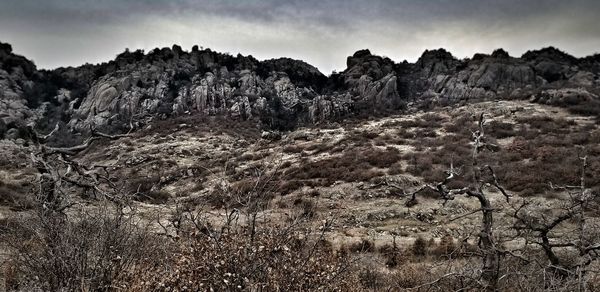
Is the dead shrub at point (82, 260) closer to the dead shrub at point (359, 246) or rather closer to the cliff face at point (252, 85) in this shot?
the dead shrub at point (359, 246)

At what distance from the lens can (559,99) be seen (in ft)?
102

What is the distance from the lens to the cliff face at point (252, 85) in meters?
47.2

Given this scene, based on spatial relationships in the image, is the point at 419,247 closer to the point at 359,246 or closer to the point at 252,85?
the point at 359,246

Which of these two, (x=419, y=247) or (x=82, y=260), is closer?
(x=82, y=260)

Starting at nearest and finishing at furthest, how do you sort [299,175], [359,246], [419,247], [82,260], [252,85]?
[82,260] < [419,247] < [359,246] < [299,175] < [252,85]

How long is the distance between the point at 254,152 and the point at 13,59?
4774 cm

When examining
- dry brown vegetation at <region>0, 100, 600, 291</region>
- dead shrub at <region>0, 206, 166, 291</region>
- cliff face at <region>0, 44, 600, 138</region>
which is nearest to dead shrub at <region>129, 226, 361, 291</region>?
dry brown vegetation at <region>0, 100, 600, 291</region>

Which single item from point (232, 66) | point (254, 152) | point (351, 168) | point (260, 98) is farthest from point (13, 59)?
point (351, 168)

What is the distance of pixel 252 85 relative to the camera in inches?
2158

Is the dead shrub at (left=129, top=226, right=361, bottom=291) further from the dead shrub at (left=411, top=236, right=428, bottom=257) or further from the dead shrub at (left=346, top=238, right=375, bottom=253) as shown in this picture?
the dead shrub at (left=411, top=236, right=428, bottom=257)

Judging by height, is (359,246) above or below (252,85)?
below

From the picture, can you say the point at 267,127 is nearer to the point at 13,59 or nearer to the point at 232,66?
the point at 232,66

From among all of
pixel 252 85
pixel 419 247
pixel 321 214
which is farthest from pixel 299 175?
pixel 252 85

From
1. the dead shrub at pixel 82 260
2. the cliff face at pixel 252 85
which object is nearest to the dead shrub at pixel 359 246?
the dead shrub at pixel 82 260
